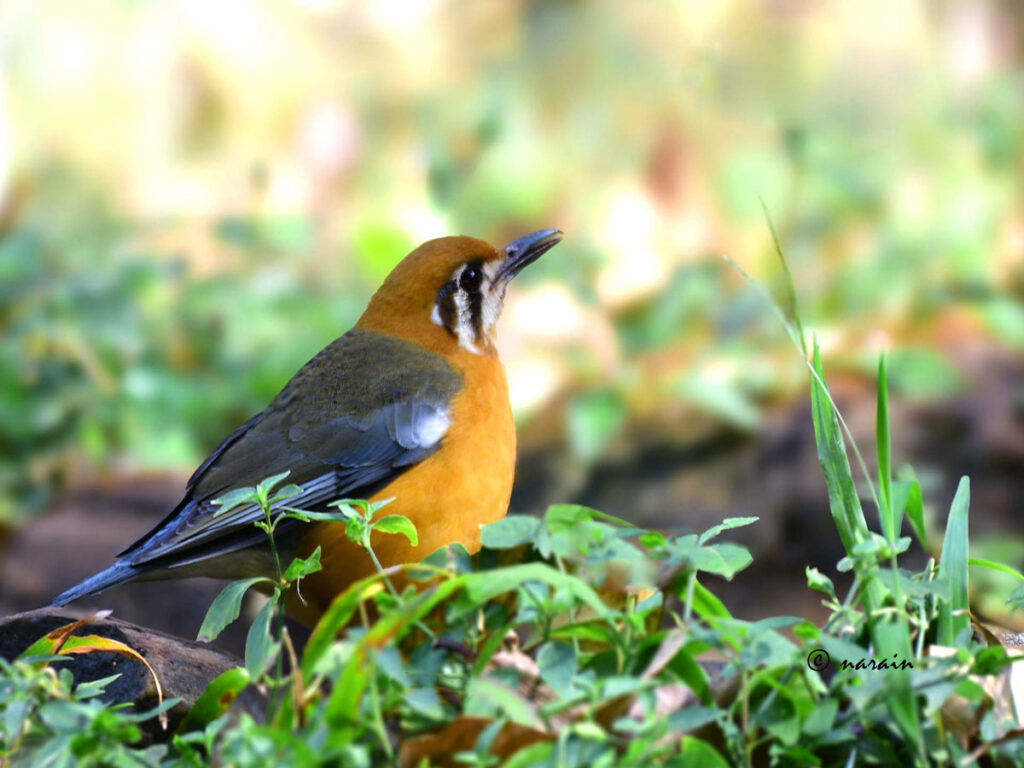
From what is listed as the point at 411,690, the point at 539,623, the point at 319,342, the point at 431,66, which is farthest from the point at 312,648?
the point at 431,66

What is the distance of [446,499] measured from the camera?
326 centimetres

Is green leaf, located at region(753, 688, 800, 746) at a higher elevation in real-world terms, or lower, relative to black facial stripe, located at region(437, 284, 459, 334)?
lower

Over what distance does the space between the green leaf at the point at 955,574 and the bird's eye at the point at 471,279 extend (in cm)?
194

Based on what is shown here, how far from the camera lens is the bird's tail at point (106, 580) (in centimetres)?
307

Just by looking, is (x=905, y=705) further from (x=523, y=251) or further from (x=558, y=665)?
(x=523, y=251)

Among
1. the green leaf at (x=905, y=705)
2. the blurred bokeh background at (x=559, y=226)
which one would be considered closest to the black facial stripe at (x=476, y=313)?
the blurred bokeh background at (x=559, y=226)

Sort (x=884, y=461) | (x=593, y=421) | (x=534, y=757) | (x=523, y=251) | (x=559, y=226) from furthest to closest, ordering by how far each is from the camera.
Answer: (x=559, y=226), (x=593, y=421), (x=523, y=251), (x=884, y=461), (x=534, y=757)

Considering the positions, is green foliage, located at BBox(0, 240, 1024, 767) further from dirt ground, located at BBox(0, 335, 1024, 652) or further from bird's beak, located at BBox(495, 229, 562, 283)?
dirt ground, located at BBox(0, 335, 1024, 652)

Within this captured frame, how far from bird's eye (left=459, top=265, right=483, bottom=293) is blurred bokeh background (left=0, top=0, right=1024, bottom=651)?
152 centimetres

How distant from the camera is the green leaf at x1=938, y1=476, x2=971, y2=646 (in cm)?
190

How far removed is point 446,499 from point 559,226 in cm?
447

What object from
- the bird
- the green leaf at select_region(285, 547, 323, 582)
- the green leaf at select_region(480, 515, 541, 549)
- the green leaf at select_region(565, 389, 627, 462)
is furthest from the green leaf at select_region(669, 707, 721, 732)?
the green leaf at select_region(565, 389, 627, 462)

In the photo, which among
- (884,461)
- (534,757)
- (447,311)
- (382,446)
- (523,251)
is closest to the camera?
(534,757)

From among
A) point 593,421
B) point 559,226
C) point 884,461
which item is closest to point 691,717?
point 884,461
